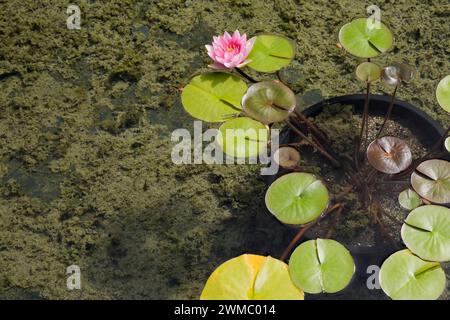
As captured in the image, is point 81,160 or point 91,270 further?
point 81,160

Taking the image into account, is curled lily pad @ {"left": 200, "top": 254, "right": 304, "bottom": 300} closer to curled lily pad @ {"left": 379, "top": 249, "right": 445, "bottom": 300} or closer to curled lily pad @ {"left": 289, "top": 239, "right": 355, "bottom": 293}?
curled lily pad @ {"left": 289, "top": 239, "right": 355, "bottom": 293}

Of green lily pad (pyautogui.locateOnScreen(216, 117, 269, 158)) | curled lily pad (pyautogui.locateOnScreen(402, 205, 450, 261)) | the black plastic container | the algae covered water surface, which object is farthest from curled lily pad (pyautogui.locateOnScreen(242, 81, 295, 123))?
curled lily pad (pyautogui.locateOnScreen(402, 205, 450, 261))

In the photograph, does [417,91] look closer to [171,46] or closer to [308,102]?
[308,102]

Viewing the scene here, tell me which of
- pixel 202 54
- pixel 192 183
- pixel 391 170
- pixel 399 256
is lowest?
pixel 399 256

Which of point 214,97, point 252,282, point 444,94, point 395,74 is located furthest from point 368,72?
point 252,282

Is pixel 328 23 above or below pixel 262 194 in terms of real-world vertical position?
above
